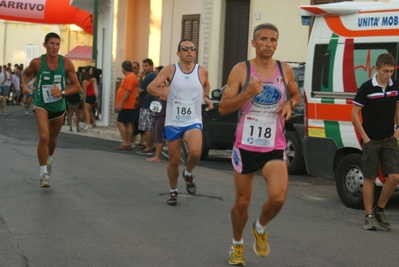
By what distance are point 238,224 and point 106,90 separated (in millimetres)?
25449

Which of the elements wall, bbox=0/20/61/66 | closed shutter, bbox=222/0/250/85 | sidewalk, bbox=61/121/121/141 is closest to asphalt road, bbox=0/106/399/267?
closed shutter, bbox=222/0/250/85

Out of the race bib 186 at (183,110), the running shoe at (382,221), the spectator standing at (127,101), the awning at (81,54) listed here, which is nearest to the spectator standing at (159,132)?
the spectator standing at (127,101)

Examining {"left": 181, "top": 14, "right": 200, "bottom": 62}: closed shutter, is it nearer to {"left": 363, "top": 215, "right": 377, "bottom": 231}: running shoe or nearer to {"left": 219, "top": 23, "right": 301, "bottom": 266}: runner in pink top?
{"left": 363, "top": 215, "right": 377, "bottom": 231}: running shoe

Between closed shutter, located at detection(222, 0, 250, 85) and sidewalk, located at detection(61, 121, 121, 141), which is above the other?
closed shutter, located at detection(222, 0, 250, 85)

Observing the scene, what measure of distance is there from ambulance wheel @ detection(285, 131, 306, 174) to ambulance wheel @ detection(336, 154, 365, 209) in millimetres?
3479

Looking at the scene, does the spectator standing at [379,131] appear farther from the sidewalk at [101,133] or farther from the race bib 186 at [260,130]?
the sidewalk at [101,133]

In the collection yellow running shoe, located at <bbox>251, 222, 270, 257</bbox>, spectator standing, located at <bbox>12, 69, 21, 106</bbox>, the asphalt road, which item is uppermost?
yellow running shoe, located at <bbox>251, 222, 270, 257</bbox>

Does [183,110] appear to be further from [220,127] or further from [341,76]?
[220,127]

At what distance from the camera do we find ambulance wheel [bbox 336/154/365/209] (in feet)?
37.1

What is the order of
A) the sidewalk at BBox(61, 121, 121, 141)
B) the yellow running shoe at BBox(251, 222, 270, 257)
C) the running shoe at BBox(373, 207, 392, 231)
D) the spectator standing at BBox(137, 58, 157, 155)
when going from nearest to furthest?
the yellow running shoe at BBox(251, 222, 270, 257) → the running shoe at BBox(373, 207, 392, 231) → the spectator standing at BBox(137, 58, 157, 155) → the sidewalk at BBox(61, 121, 121, 141)

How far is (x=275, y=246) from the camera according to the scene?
8.21 meters

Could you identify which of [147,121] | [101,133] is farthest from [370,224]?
[101,133]

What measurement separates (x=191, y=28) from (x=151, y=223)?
17.6m

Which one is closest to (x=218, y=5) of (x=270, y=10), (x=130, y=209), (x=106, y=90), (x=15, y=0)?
(x=270, y=10)
